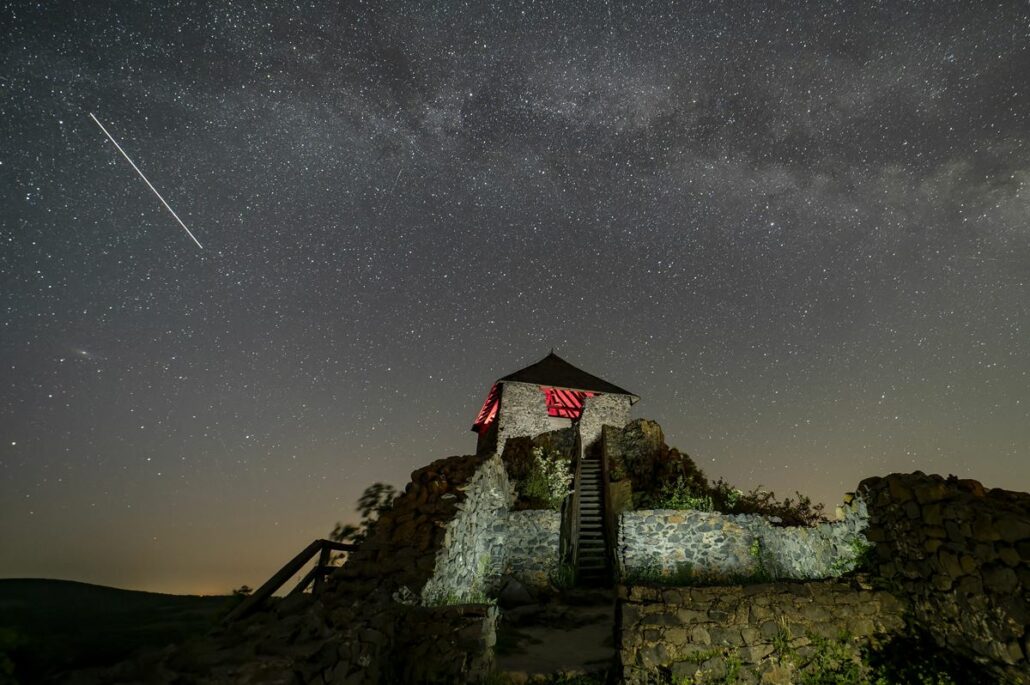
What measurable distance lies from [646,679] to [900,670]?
9.30ft

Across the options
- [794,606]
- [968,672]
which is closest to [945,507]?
[968,672]

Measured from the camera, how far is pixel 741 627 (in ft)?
18.5

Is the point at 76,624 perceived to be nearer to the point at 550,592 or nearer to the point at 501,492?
the point at 501,492

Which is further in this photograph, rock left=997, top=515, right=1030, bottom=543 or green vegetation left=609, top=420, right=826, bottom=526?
green vegetation left=609, top=420, right=826, bottom=526

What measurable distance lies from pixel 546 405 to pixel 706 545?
574 inches

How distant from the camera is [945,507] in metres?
5.23

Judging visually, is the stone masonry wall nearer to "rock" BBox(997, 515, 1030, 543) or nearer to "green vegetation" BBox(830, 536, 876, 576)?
"green vegetation" BBox(830, 536, 876, 576)

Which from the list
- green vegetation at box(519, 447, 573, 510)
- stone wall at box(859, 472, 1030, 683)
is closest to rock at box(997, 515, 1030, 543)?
stone wall at box(859, 472, 1030, 683)

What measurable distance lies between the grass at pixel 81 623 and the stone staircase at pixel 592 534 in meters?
7.79

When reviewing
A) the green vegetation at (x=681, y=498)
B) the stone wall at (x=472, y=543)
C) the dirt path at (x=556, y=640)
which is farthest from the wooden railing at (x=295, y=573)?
the green vegetation at (x=681, y=498)

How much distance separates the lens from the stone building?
23.6 metres

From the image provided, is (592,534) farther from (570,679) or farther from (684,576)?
(570,679)

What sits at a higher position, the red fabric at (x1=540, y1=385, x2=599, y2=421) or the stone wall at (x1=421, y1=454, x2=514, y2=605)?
the red fabric at (x1=540, y1=385, x2=599, y2=421)

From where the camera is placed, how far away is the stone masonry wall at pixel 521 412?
23531 millimetres
